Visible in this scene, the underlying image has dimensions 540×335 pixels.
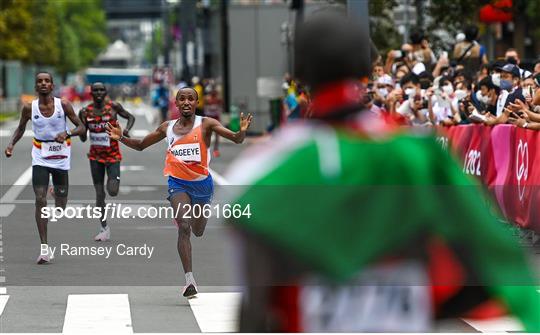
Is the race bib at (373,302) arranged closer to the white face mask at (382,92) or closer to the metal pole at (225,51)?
the white face mask at (382,92)

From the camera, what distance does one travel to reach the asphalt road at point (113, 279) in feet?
33.8

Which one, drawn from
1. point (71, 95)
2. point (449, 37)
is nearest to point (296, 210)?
point (449, 37)

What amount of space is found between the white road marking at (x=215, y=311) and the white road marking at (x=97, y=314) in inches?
19.6

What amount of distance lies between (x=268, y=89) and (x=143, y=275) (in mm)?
29641

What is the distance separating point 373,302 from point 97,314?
7.17m

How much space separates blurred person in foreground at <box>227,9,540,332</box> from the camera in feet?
11.6

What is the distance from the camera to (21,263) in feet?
45.7

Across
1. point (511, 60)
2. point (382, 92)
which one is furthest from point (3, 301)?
point (382, 92)

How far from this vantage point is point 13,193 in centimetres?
2208

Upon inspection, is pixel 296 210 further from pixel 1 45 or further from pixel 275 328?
pixel 1 45

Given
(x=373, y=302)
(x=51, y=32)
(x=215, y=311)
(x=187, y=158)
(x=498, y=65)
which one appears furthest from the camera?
(x=51, y=32)

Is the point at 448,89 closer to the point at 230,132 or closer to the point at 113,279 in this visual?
the point at 113,279

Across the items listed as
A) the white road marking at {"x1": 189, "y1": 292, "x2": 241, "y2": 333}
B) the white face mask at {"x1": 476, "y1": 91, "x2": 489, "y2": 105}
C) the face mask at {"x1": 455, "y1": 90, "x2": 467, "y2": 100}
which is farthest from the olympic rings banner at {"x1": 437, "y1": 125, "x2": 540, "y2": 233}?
the white road marking at {"x1": 189, "y1": 292, "x2": 241, "y2": 333}

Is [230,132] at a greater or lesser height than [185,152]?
greater
